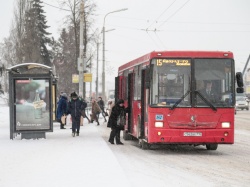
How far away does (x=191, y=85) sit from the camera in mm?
17141

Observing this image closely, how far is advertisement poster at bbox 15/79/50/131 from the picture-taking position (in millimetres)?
21641

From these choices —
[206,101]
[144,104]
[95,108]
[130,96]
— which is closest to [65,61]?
[95,108]

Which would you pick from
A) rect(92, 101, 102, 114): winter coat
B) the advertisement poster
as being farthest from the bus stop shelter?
rect(92, 101, 102, 114): winter coat

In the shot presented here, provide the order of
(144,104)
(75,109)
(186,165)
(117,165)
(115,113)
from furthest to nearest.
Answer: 1. (75,109)
2. (115,113)
3. (144,104)
4. (186,165)
5. (117,165)

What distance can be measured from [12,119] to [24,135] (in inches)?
31.9

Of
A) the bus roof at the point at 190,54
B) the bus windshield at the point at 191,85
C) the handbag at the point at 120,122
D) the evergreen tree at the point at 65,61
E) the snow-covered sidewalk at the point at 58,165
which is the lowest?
the snow-covered sidewalk at the point at 58,165

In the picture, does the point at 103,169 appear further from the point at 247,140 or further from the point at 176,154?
the point at 247,140

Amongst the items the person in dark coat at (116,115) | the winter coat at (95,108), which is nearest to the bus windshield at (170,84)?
the person in dark coat at (116,115)

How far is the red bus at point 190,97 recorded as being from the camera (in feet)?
56.1

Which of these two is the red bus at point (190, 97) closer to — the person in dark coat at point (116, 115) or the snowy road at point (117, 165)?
the snowy road at point (117, 165)

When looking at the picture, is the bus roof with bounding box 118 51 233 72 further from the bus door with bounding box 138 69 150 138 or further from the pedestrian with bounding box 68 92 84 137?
the pedestrian with bounding box 68 92 84 137

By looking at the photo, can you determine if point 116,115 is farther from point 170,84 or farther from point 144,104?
point 170,84

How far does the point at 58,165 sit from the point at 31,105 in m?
8.90

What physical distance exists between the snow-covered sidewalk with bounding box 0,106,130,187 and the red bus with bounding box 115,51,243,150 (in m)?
1.87
